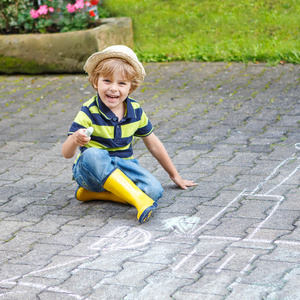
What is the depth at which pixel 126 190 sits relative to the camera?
325 centimetres

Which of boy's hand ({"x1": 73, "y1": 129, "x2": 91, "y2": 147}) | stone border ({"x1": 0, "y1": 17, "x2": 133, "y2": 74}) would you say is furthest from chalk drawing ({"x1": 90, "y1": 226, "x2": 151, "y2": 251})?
stone border ({"x1": 0, "y1": 17, "x2": 133, "y2": 74})

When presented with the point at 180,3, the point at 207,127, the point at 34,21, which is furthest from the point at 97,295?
the point at 180,3

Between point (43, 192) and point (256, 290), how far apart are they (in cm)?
190

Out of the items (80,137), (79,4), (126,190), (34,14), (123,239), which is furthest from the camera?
(34,14)

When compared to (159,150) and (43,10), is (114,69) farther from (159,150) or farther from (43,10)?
(43,10)

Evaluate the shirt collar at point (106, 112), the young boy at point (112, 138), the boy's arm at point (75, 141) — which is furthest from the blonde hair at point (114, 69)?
the boy's arm at point (75, 141)

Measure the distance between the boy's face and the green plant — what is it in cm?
479

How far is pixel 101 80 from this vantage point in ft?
11.1

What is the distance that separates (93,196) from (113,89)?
28.3 inches

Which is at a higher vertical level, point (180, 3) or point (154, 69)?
point (180, 3)

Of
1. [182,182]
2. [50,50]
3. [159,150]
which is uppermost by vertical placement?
[159,150]

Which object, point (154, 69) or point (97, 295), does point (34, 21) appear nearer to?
point (154, 69)

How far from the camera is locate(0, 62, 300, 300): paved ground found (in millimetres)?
2486

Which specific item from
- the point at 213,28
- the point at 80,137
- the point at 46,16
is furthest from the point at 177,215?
the point at 213,28
